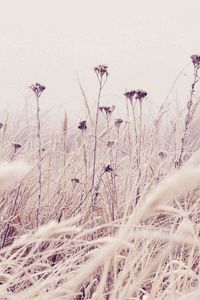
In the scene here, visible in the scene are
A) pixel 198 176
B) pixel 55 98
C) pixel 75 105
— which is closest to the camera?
pixel 198 176

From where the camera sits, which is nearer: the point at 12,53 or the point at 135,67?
the point at 135,67

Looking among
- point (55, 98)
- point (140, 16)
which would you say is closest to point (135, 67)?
point (55, 98)

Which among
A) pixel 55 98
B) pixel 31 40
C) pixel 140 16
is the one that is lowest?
pixel 55 98

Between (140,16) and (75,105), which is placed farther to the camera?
(140,16)

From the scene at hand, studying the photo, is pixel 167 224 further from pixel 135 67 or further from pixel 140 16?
pixel 140 16

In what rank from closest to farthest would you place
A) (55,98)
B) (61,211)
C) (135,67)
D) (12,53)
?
(61,211)
(55,98)
(135,67)
(12,53)

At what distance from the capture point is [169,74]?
37.0 feet

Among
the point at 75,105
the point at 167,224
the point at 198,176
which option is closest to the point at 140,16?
the point at 75,105

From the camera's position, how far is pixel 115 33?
49.3 ft

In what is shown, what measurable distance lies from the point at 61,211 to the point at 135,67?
10395mm

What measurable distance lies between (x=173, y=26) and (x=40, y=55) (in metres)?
4.76

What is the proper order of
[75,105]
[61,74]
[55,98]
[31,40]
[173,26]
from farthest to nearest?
[173,26]
[31,40]
[61,74]
[75,105]
[55,98]

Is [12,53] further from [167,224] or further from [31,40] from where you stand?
[167,224]

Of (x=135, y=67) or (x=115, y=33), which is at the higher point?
(x=115, y=33)
